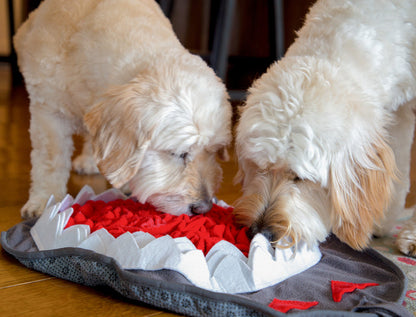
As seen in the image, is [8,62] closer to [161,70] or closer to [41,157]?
[41,157]

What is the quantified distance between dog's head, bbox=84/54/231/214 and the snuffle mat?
0.10 metres

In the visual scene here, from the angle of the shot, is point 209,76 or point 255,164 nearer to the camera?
point 255,164

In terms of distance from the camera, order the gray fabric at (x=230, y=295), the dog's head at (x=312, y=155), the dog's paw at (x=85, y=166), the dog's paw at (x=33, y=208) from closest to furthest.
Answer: the gray fabric at (x=230, y=295) < the dog's head at (x=312, y=155) < the dog's paw at (x=33, y=208) < the dog's paw at (x=85, y=166)

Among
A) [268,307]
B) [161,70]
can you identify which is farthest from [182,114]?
[268,307]

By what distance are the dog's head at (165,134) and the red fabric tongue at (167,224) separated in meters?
0.06

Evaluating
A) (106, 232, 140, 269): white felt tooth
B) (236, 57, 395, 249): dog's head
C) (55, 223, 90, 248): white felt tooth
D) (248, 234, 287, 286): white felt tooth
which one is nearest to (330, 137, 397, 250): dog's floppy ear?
(236, 57, 395, 249): dog's head

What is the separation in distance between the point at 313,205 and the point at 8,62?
7.96m

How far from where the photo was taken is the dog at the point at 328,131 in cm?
149

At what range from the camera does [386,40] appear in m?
1.82

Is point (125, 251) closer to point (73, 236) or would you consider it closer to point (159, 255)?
point (159, 255)

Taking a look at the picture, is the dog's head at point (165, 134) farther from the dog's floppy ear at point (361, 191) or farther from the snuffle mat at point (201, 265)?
the dog's floppy ear at point (361, 191)

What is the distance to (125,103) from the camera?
5.51 feet

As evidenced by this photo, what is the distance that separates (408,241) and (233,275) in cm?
90

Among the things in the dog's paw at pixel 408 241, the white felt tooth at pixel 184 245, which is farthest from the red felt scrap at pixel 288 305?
the dog's paw at pixel 408 241
